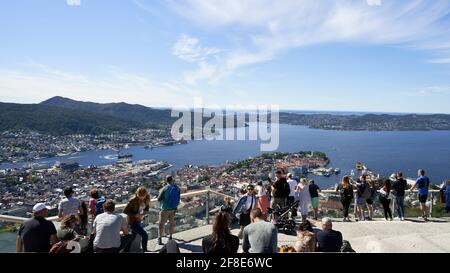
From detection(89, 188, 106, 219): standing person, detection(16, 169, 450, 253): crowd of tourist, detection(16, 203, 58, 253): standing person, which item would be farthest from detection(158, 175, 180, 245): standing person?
detection(16, 203, 58, 253): standing person

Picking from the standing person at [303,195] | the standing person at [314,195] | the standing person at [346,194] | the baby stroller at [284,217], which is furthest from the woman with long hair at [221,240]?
the standing person at [346,194]

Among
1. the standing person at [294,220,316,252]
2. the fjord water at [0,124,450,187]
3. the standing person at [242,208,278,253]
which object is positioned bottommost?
the fjord water at [0,124,450,187]

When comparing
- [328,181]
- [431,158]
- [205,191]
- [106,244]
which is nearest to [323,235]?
[106,244]

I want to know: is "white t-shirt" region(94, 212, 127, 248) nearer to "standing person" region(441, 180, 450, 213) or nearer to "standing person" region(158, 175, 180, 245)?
"standing person" region(158, 175, 180, 245)

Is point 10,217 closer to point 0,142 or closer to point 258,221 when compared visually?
point 258,221

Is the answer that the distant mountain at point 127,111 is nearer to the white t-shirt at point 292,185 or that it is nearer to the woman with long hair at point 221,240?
the white t-shirt at point 292,185

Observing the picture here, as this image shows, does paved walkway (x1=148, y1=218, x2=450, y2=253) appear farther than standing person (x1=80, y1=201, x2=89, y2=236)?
Yes
